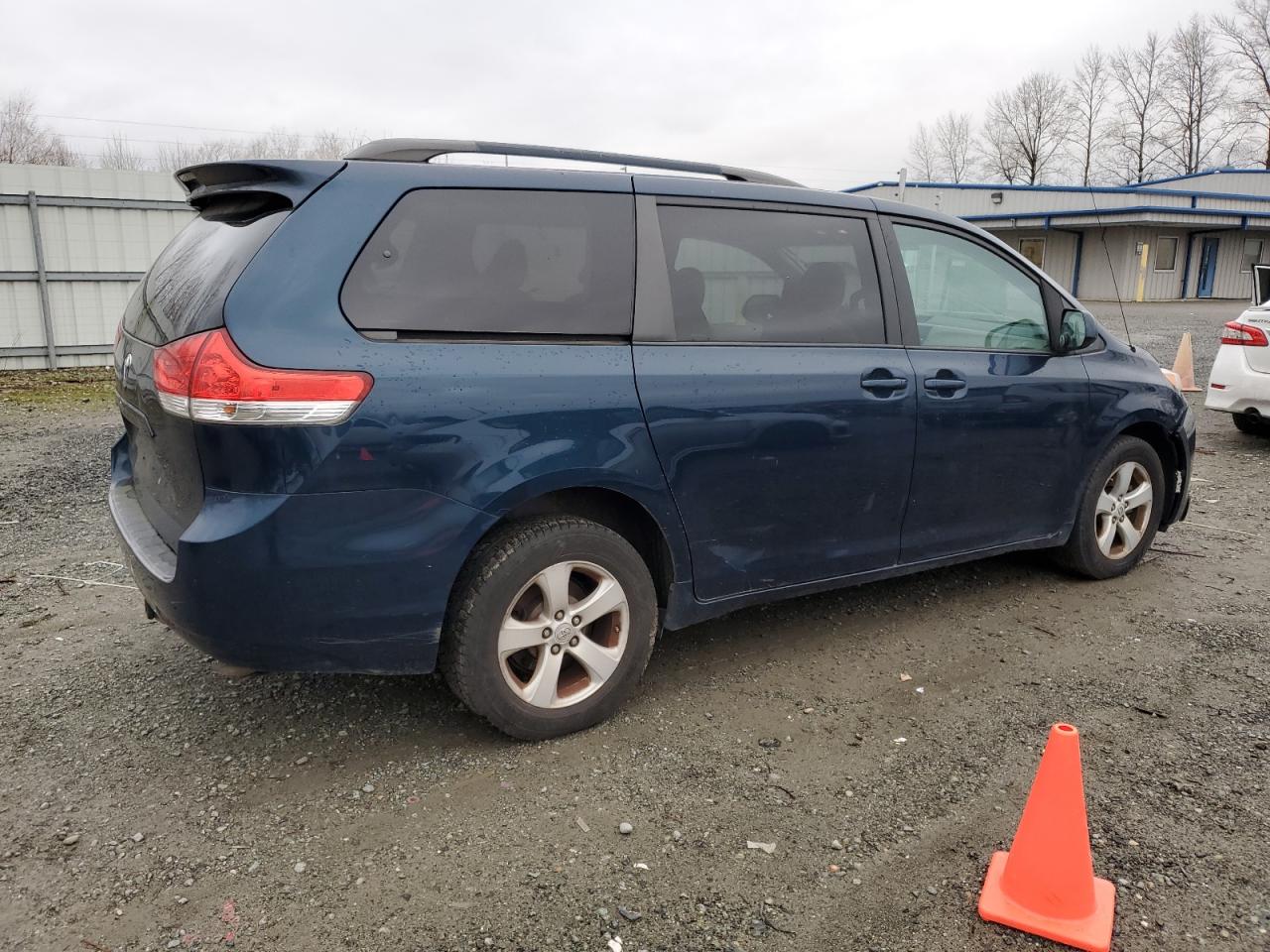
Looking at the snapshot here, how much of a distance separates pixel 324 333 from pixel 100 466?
5517 mm

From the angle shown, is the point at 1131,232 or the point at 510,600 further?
the point at 1131,232

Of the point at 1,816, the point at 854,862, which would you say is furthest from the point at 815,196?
the point at 1,816

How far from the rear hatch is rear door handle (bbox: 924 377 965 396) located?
2.33 metres

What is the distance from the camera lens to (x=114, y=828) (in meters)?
2.67

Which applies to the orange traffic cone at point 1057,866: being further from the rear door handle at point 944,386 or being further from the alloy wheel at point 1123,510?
the alloy wheel at point 1123,510

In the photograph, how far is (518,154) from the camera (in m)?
3.24

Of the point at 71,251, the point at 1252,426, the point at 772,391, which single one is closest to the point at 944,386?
the point at 772,391

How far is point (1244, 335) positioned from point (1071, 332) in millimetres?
4954

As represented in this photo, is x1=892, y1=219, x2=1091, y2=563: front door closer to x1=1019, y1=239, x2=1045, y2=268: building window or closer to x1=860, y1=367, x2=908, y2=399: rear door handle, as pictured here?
x1=860, y1=367, x2=908, y2=399: rear door handle

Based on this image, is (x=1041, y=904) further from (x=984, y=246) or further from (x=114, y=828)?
(x=984, y=246)

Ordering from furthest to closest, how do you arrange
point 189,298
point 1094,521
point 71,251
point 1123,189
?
point 1123,189
point 71,251
point 1094,521
point 189,298

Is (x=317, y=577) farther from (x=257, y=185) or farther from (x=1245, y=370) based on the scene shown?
(x=1245, y=370)

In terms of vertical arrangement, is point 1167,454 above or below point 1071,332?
below

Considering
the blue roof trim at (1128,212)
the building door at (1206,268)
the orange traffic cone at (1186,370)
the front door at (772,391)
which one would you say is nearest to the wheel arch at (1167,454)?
the front door at (772,391)
